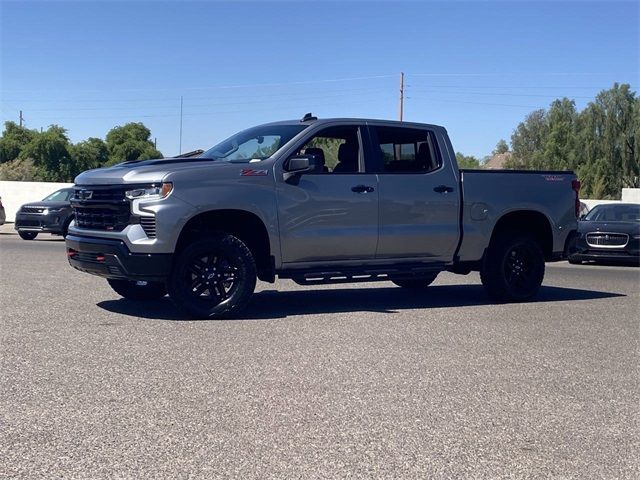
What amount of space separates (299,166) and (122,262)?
2.08 m

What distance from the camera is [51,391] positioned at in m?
5.54

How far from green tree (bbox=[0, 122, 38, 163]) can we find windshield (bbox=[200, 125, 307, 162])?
60.6m

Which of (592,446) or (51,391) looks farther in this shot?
(51,391)

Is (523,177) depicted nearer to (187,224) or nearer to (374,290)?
(374,290)

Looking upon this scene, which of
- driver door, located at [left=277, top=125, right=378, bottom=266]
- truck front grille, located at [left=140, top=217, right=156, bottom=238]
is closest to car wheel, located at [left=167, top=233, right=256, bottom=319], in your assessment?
truck front grille, located at [left=140, top=217, right=156, bottom=238]

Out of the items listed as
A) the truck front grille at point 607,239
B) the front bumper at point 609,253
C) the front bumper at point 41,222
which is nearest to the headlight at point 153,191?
the front bumper at point 609,253

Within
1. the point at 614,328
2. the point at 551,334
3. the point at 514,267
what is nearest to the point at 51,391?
the point at 551,334

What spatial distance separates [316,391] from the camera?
5715 millimetres

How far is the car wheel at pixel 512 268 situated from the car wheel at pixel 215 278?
3385 millimetres

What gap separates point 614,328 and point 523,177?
249 centimetres

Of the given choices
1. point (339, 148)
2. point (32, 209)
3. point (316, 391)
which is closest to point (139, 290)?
point (339, 148)

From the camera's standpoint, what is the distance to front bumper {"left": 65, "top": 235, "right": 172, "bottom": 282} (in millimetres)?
8023

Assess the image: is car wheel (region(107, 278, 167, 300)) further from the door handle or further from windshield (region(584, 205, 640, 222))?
windshield (region(584, 205, 640, 222))

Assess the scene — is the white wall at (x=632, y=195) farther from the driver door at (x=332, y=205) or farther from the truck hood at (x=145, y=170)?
the truck hood at (x=145, y=170)
